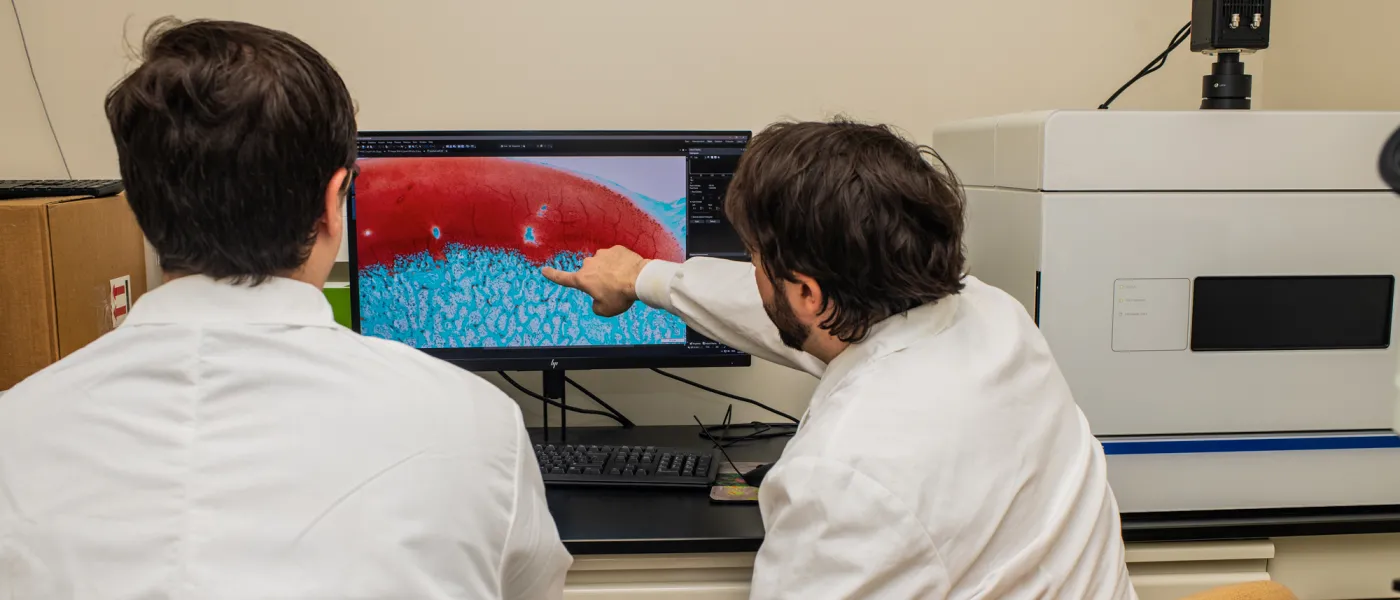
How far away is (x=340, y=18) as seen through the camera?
1821 millimetres

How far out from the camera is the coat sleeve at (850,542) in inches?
36.5

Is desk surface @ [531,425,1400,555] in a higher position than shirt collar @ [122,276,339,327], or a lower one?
lower

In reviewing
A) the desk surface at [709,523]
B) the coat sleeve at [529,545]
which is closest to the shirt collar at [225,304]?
the coat sleeve at [529,545]

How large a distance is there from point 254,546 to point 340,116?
35 cm

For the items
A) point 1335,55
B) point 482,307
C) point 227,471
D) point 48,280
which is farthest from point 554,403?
point 1335,55

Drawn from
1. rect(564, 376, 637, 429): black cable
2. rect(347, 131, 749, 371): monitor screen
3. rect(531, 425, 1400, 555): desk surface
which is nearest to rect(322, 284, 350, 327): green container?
rect(347, 131, 749, 371): monitor screen

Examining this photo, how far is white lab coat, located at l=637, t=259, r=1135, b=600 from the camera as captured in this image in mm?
935

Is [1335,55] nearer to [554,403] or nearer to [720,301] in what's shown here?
[720,301]

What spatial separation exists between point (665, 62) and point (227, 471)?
1292 millimetres

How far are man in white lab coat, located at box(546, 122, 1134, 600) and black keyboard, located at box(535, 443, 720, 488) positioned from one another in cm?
39

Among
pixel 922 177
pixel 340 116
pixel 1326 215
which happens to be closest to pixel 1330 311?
pixel 1326 215

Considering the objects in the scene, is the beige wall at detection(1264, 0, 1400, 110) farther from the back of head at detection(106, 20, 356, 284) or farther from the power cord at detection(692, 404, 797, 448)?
the back of head at detection(106, 20, 356, 284)

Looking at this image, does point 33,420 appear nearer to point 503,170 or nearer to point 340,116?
point 340,116

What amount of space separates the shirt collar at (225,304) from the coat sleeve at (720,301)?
69cm
